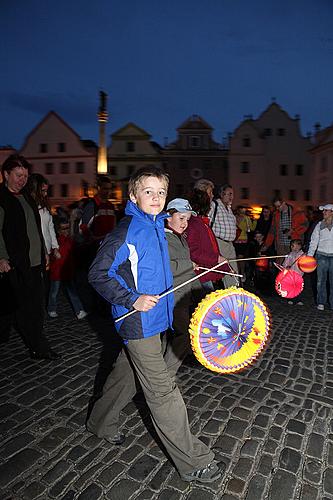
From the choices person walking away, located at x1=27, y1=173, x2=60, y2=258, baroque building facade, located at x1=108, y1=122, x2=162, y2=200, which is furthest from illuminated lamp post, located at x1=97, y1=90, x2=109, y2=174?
person walking away, located at x1=27, y1=173, x2=60, y2=258

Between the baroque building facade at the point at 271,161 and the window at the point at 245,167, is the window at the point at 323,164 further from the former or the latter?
the window at the point at 245,167

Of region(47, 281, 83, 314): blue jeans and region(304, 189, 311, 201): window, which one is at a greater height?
region(304, 189, 311, 201): window

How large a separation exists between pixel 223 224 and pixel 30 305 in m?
3.19

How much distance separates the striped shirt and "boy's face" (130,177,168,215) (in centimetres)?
369

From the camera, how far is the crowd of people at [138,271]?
8.36 ft

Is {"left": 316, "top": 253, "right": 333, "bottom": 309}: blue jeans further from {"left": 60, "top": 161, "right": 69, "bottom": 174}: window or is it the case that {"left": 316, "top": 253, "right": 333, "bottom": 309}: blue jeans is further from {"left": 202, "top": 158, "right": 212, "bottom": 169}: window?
{"left": 60, "top": 161, "right": 69, "bottom": 174}: window

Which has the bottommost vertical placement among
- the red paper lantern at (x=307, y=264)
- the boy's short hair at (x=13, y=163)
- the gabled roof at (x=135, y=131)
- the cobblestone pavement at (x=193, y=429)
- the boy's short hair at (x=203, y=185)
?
the cobblestone pavement at (x=193, y=429)

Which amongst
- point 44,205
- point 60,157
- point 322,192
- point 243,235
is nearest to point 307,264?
point 44,205

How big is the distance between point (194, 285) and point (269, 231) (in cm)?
594

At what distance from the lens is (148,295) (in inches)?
97.6

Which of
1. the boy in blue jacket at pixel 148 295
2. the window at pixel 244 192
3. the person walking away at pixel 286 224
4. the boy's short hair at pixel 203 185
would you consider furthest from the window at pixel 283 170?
the boy in blue jacket at pixel 148 295

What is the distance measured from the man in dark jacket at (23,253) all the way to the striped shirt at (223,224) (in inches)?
109

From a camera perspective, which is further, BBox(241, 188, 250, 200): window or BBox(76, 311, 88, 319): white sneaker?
BBox(241, 188, 250, 200): window

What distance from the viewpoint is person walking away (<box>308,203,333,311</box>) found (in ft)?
25.1
